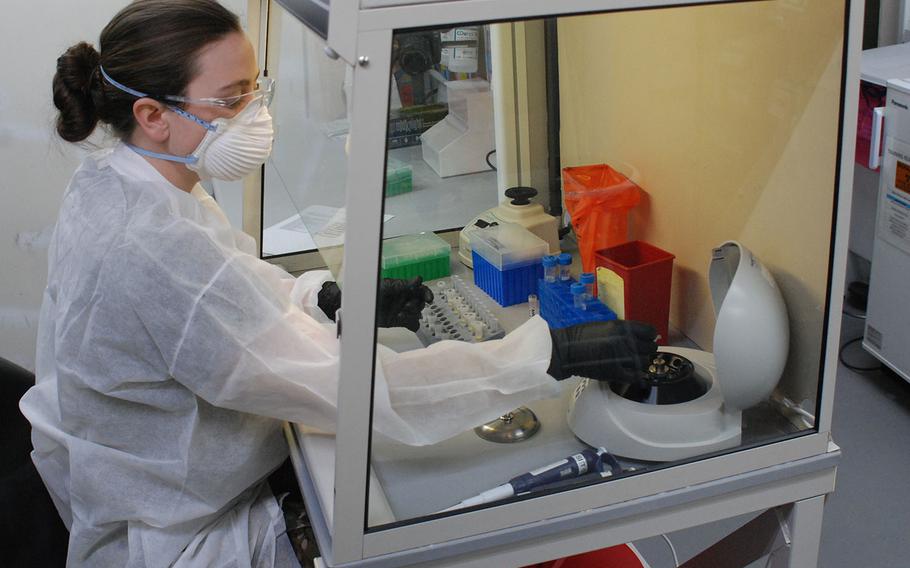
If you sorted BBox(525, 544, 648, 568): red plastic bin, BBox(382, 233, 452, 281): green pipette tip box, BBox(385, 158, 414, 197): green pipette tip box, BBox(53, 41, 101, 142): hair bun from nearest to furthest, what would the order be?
BBox(385, 158, 414, 197): green pipette tip box → BBox(382, 233, 452, 281): green pipette tip box → BBox(53, 41, 101, 142): hair bun → BBox(525, 544, 648, 568): red plastic bin

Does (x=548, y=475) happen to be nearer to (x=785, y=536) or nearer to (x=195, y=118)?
(x=785, y=536)

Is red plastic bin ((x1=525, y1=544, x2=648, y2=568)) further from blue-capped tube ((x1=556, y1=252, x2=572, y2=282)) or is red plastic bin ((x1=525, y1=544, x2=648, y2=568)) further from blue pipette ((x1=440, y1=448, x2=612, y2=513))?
blue-capped tube ((x1=556, y1=252, x2=572, y2=282))

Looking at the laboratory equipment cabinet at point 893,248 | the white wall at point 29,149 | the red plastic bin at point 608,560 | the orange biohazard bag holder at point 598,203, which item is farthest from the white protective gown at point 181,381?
the laboratory equipment cabinet at point 893,248

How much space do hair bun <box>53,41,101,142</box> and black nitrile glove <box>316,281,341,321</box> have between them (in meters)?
0.43

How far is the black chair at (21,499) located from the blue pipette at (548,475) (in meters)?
0.64

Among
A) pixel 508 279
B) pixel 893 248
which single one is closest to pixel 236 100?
pixel 508 279

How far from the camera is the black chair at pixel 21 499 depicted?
1.29m

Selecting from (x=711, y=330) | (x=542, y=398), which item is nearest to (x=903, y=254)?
(x=711, y=330)

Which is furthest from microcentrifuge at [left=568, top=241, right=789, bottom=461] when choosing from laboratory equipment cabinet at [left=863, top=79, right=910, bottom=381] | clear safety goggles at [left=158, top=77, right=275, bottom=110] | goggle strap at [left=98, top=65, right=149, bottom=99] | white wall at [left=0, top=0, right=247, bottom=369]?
white wall at [left=0, top=0, right=247, bottom=369]

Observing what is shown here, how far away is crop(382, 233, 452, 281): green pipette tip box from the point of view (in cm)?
106

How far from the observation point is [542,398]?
1230mm

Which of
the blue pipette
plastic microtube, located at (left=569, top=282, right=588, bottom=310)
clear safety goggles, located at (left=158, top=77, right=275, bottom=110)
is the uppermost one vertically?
clear safety goggles, located at (left=158, top=77, right=275, bottom=110)

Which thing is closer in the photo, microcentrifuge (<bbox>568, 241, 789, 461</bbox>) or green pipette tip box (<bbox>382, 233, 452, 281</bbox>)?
green pipette tip box (<bbox>382, 233, 452, 281</bbox>)

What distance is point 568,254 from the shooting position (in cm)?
141
